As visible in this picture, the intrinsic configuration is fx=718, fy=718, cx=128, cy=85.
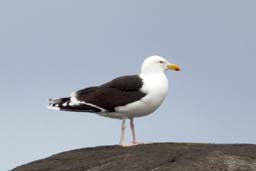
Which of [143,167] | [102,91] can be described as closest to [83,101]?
[102,91]

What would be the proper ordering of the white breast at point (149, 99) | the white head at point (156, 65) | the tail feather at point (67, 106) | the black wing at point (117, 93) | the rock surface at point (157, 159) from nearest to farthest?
the rock surface at point (157, 159), the white breast at point (149, 99), the black wing at point (117, 93), the white head at point (156, 65), the tail feather at point (67, 106)

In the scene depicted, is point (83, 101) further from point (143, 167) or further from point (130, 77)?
point (143, 167)

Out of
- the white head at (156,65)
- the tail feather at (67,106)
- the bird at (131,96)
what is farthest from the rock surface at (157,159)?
the white head at (156,65)

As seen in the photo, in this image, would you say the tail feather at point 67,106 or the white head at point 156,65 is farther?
the tail feather at point 67,106

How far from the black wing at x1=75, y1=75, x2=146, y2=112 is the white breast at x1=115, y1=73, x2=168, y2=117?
124 millimetres

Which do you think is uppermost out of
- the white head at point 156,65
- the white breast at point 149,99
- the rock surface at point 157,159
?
the white head at point 156,65

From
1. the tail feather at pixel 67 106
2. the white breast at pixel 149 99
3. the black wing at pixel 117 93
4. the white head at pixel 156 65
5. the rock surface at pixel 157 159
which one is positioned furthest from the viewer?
the tail feather at pixel 67 106

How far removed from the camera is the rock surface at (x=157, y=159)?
1664cm

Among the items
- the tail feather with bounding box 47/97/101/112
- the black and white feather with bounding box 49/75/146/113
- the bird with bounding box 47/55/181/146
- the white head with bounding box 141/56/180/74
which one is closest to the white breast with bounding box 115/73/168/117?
the bird with bounding box 47/55/181/146

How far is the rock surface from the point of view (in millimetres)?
16641

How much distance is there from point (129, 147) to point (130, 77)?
6.64 ft

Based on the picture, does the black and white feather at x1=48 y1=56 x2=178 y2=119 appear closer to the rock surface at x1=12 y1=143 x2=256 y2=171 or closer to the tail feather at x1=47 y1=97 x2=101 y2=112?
the tail feather at x1=47 y1=97 x2=101 y2=112

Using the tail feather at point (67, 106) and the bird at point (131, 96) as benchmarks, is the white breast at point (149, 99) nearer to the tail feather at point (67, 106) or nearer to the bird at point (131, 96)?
the bird at point (131, 96)

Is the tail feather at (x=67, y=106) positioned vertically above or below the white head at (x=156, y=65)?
below
